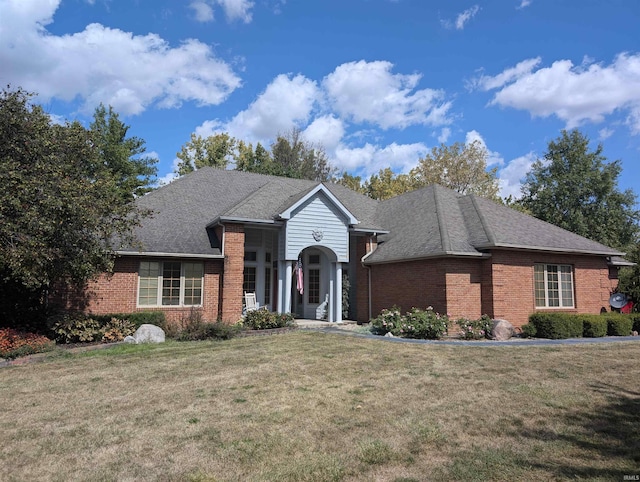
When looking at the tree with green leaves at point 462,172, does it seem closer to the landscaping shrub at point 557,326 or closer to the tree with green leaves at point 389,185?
the tree with green leaves at point 389,185

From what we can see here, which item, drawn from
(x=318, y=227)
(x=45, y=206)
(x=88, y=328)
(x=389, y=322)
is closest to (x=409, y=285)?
(x=389, y=322)

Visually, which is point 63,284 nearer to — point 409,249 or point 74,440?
point 74,440

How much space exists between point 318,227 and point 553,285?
33.8 ft

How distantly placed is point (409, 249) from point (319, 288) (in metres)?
5.93

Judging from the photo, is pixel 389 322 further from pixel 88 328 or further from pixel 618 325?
pixel 88 328

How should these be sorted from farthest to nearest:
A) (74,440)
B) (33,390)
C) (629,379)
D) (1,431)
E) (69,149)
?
(69,149) → (629,379) → (33,390) → (1,431) → (74,440)

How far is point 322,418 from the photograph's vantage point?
6.51 meters

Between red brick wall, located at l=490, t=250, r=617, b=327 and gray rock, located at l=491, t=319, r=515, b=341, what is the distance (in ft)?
2.83

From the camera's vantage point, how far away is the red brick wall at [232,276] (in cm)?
1719

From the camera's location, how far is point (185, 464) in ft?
16.2

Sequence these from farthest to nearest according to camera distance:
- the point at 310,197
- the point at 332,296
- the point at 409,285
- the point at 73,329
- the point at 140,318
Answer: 1. the point at 332,296
2. the point at 310,197
3. the point at 409,285
4. the point at 140,318
5. the point at 73,329

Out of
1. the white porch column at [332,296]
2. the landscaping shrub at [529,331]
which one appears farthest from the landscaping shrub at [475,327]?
the white porch column at [332,296]

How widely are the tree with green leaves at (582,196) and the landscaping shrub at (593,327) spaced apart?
2905 centimetres

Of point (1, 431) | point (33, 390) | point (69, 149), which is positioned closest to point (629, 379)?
point (1, 431)
